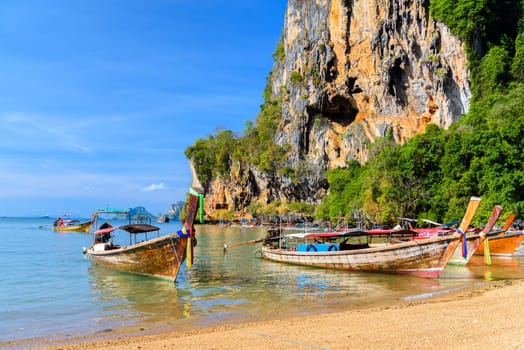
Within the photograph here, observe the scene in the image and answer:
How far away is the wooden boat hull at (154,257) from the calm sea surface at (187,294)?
1.21ft

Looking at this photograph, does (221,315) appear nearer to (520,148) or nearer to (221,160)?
(520,148)

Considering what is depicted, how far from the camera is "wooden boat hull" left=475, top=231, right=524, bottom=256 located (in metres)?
21.5

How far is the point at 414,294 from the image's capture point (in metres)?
12.6

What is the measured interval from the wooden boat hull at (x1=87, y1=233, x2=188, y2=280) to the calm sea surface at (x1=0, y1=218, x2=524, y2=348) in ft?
1.21

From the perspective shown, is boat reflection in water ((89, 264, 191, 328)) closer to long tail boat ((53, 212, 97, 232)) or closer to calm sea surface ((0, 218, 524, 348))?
calm sea surface ((0, 218, 524, 348))

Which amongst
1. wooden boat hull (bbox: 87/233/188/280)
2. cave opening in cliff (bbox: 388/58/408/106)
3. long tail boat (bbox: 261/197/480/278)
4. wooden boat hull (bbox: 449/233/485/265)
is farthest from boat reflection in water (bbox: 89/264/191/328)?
cave opening in cliff (bbox: 388/58/408/106)

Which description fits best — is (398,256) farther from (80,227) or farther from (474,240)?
(80,227)

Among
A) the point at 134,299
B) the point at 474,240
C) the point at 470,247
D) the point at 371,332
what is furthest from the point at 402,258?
the point at 134,299

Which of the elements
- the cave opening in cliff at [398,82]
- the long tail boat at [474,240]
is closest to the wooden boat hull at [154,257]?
the long tail boat at [474,240]

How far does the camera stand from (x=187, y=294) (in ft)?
42.9

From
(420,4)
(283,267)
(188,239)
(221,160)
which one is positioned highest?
(420,4)

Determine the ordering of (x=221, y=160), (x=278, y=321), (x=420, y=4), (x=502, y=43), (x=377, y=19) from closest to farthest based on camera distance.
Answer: (x=278, y=321)
(x=502, y=43)
(x=420, y=4)
(x=377, y=19)
(x=221, y=160)

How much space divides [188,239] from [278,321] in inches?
220

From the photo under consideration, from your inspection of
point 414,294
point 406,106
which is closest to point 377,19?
point 406,106
